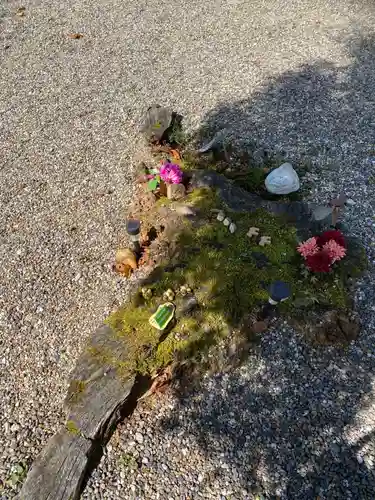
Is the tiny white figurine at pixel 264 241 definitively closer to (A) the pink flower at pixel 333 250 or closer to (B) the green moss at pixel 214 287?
(B) the green moss at pixel 214 287

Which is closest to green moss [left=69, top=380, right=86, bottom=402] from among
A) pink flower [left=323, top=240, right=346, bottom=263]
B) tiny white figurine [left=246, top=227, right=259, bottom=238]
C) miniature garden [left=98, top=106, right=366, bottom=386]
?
miniature garden [left=98, top=106, right=366, bottom=386]

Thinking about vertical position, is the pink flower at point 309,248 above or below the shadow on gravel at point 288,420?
above

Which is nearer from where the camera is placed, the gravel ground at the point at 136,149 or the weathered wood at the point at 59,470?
the weathered wood at the point at 59,470

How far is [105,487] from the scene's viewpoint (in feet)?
11.1

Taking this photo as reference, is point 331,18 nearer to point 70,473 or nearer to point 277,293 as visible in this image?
point 277,293

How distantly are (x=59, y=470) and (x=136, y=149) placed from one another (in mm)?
4482

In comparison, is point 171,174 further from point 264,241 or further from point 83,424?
point 83,424

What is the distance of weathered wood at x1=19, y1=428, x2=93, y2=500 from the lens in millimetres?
3271

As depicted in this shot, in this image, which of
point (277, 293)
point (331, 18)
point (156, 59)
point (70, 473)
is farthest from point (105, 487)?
point (331, 18)

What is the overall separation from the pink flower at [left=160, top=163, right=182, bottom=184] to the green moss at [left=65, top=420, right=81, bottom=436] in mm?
2939

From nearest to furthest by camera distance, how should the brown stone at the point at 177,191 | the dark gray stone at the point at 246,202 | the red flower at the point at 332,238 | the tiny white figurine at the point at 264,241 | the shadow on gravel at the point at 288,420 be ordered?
the shadow on gravel at the point at 288,420 < the red flower at the point at 332,238 < the tiny white figurine at the point at 264,241 < the dark gray stone at the point at 246,202 < the brown stone at the point at 177,191

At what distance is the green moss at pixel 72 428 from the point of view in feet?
11.5

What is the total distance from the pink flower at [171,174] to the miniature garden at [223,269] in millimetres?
13

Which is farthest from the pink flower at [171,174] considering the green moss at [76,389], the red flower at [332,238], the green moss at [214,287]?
the green moss at [76,389]
